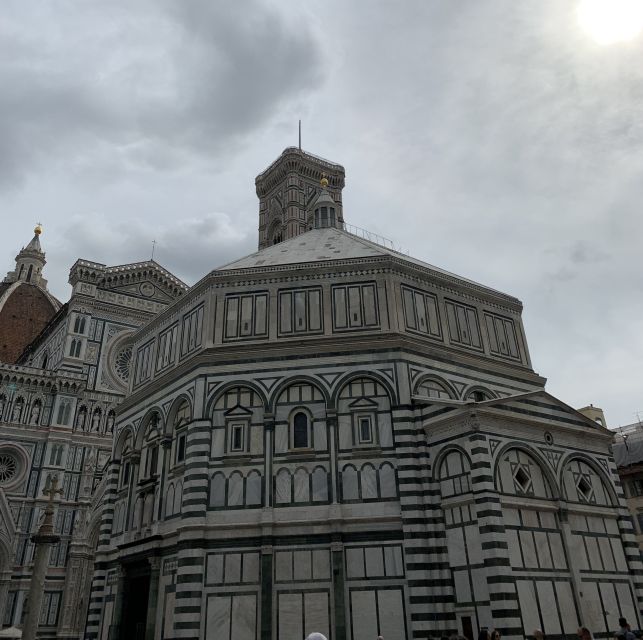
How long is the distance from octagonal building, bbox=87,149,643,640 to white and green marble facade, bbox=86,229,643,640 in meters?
0.07

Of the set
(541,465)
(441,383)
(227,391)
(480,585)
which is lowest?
(480,585)

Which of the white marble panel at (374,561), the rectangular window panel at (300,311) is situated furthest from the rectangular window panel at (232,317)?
the white marble panel at (374,561)

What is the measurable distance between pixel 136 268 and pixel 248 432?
35.0 m


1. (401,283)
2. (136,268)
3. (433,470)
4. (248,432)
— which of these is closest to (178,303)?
(248,432)

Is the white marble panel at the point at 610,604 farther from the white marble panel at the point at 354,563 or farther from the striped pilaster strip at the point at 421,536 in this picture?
the white marble panel at the point at 354,563

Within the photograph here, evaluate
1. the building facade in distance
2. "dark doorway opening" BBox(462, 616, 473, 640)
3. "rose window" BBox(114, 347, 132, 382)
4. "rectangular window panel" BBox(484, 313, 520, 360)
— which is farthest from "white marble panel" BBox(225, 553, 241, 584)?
"rose window" BBox(114, 347, 132, 382)

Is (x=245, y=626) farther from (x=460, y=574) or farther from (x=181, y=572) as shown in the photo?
(x=460, y=574)

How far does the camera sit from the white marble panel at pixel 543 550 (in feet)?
64.4

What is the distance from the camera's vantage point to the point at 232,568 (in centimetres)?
2088

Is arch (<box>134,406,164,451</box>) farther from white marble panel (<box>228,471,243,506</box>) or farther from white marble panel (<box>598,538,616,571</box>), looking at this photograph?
white marble panel (<box>598,538,616,571</box>)

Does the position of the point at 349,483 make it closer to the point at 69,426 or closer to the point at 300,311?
the point at 300,311

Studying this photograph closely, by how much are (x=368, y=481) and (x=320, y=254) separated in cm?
1053

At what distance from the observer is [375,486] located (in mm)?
21562

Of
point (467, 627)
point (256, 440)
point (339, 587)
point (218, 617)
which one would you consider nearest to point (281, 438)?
point (256, 440)
